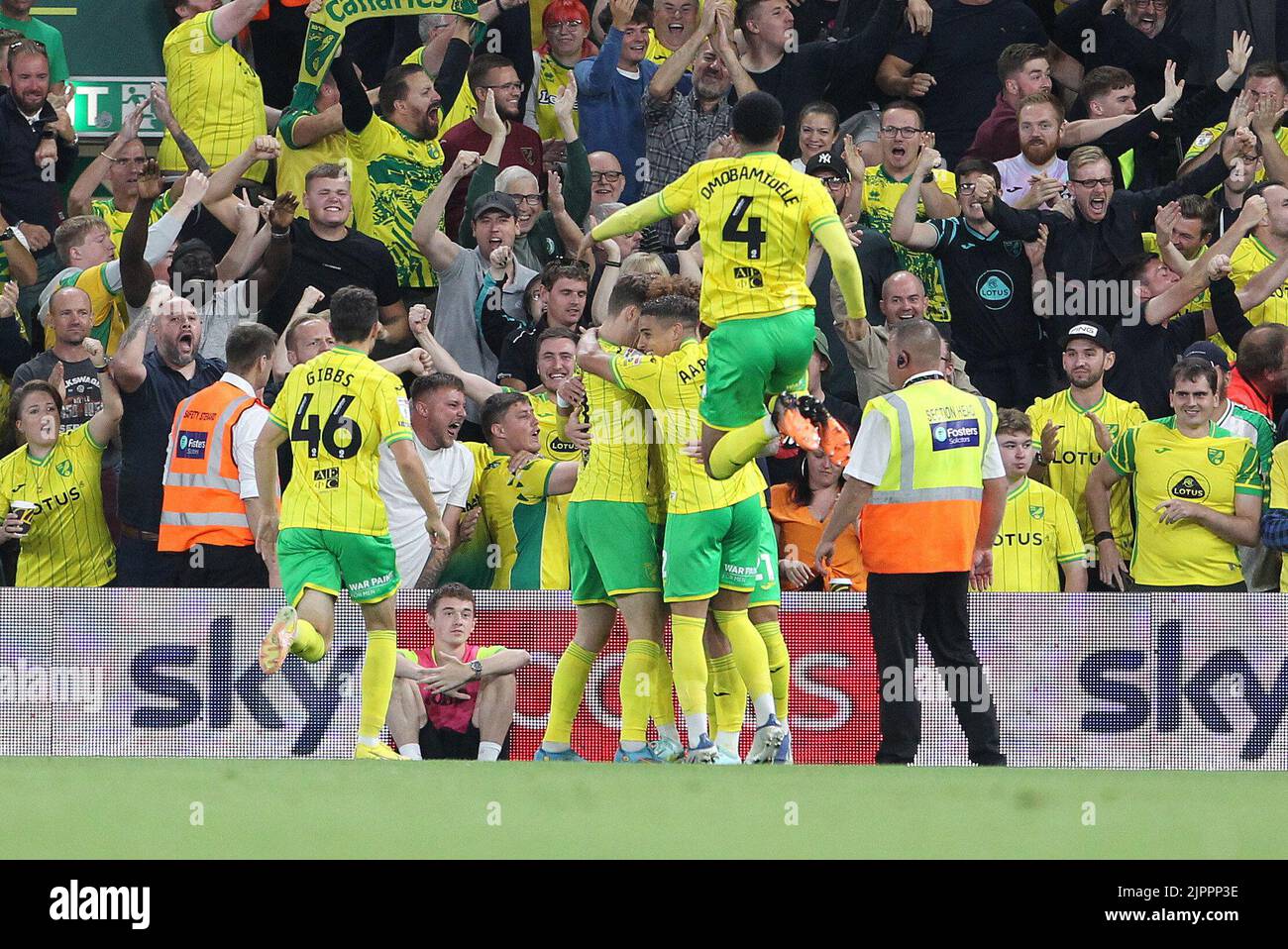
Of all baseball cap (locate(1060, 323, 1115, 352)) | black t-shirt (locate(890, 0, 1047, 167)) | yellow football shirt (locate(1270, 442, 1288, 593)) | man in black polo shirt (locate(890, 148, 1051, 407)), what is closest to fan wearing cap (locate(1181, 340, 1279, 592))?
yellow football shirt (locate(1270, 442, 1288, 593))

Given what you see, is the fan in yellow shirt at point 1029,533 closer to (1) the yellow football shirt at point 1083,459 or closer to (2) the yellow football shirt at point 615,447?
(1) the yellow football shirt at point 1083,459

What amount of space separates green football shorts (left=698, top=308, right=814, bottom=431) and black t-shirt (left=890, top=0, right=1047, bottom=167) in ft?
16.1

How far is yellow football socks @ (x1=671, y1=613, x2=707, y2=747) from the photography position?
8070 millimetres

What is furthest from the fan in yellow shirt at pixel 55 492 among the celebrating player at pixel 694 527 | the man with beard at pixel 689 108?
the man with beard at pixel 689 108

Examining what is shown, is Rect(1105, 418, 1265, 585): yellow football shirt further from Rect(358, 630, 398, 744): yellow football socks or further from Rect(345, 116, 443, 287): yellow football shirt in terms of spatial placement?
Rect(345, 116, 443, 287): yellow football shirt

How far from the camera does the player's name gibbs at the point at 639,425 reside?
8.29 m

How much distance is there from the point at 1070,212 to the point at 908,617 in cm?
386

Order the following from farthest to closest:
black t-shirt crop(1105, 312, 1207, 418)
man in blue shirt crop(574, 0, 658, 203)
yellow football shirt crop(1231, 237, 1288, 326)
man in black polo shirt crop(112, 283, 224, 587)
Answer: man in blue shirt crop(574, 0, 658, 203), yellow football shirt crop(1231, 237, 1288, 326), black t-shirt crop(1105, 312, 1207, 418), man in black polo shirt crop(112, 283, 224, 587)

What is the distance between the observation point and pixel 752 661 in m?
8.07

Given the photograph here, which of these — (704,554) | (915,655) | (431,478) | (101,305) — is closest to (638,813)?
(704,554)

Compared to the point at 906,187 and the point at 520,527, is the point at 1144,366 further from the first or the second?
the point at 520,527

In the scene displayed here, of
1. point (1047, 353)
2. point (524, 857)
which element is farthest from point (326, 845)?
point (1047, 353)

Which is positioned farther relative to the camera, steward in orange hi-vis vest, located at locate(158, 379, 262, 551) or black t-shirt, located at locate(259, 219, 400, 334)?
black t-shirt, located at locate(259, 219, 400, 334)

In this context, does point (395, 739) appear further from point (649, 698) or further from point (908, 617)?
point (908, 617)
